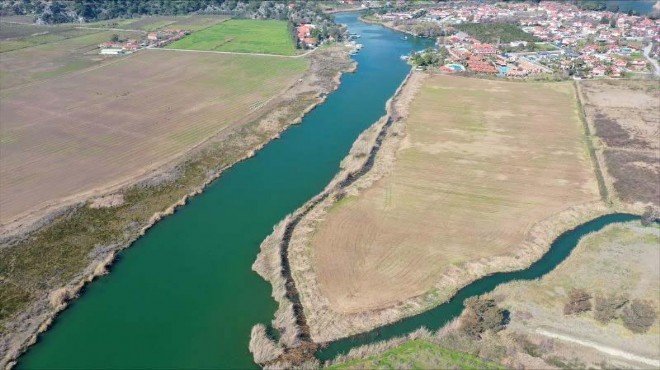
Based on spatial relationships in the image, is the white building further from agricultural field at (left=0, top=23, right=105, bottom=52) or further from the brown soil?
the brown soil

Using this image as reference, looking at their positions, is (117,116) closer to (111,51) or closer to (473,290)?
(111,51)

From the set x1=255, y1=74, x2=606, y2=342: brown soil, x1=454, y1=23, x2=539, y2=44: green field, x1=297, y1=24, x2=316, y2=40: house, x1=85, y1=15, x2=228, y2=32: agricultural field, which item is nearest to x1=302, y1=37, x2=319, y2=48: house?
x1=297, y1=24, x2=316, y2=40: house

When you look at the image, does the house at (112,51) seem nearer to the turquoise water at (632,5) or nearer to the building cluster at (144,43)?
the building cluster at (144,43)

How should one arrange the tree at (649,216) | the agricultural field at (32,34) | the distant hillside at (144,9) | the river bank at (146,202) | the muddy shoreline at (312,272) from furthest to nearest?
the distant hillside at (144,9), the agricultural field at (32,34), the tree at (649,216), the river bank at (146,202), the muddy shoreline at (312,272)

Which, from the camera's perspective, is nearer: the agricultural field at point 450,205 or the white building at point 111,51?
the agricultural field at point 450,205

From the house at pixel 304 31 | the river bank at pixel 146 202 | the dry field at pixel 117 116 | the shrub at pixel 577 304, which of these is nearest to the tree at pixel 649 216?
the shrub at pixel 577 304
